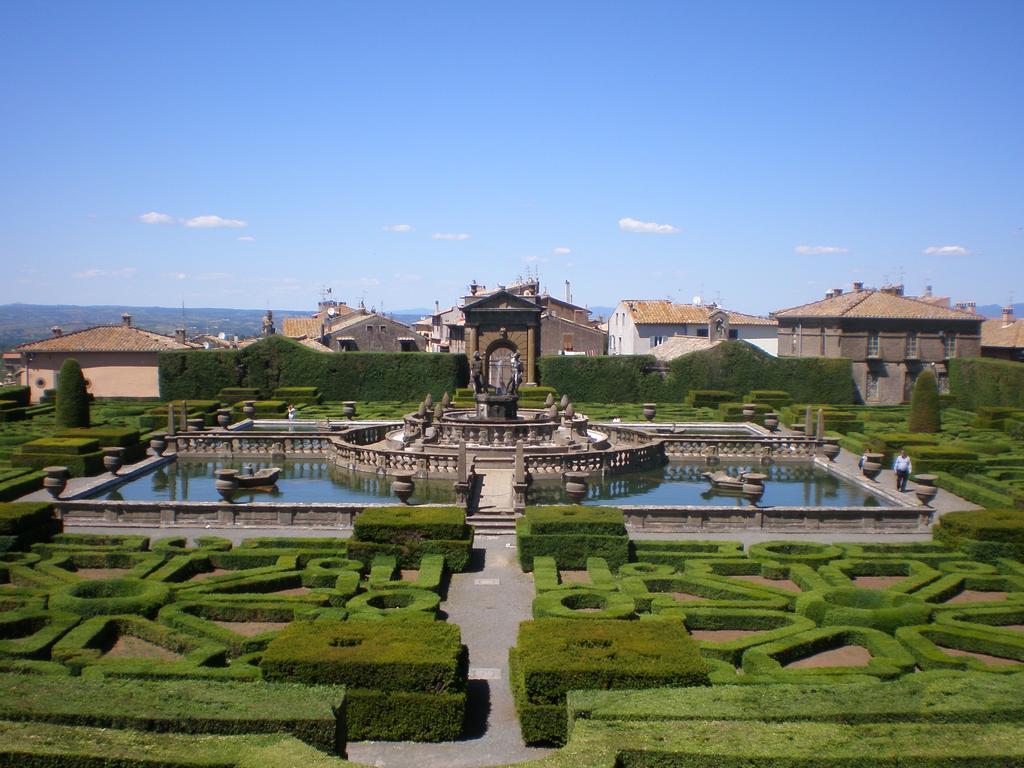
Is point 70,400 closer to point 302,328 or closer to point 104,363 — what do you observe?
point 104,363

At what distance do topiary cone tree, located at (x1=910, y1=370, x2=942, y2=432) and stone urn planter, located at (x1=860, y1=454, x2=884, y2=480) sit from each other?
11632 mm

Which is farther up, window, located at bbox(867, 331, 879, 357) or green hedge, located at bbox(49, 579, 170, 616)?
window, located at bbox(867, 331, 879, 357)

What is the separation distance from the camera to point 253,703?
10883mm

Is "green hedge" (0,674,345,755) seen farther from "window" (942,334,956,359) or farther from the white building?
the white building

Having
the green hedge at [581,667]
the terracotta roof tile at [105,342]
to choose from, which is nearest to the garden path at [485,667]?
the green hedge at [581,667]

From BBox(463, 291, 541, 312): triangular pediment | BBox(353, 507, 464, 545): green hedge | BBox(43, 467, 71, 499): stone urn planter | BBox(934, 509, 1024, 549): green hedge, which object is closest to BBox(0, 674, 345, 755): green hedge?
BBox(353, 507, 464, 545): green hedge

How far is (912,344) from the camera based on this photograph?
2328 inches

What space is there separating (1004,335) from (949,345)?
446 inches

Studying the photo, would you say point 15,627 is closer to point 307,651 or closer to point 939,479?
point 307,651

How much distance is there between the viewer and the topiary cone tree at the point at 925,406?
41000mm

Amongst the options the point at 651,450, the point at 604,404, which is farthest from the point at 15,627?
the point at 604,404

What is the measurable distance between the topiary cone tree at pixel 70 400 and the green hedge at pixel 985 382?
155ft

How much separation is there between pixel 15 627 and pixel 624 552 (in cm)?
1209

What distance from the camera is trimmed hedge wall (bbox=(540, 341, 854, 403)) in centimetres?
5512
